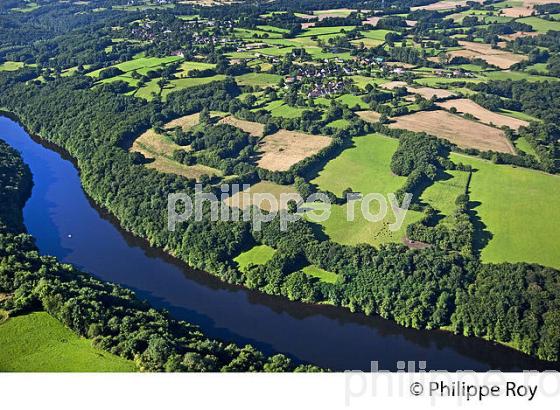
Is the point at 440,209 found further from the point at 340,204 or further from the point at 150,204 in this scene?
the point at 150,204

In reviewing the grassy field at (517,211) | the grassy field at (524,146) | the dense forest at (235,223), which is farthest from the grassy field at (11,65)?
the grassy field at (524,146)

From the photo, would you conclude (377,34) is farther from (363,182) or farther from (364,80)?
(363,182)

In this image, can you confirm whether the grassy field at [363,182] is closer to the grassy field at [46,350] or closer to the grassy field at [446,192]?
the grassy field at [446,192]

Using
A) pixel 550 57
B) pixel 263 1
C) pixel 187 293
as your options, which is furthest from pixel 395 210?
pixel 263 1

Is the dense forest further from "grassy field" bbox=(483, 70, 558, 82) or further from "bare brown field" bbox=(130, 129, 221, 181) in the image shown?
"grassy field" bbox=(483, 70, 558, 82)

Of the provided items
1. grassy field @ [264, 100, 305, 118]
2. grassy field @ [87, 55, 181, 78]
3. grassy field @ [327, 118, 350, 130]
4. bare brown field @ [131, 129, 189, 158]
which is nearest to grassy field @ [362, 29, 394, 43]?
grassy field @ [87, 55, 181, 78]

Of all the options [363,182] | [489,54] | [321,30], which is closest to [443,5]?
[321,30]

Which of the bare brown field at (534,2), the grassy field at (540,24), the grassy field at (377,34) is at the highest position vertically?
the bare brown field at (534,2)
